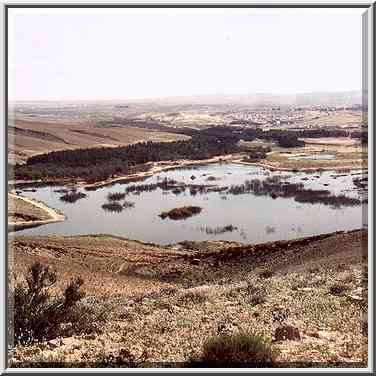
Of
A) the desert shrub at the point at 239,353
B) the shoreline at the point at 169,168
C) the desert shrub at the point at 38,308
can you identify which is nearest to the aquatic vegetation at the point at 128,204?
the shoreline at the point at 169,168

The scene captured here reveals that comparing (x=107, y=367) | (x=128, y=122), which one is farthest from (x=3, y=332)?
(x=128, y=122)

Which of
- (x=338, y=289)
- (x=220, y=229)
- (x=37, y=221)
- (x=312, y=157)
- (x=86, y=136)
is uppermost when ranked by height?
(x=86, y=136)

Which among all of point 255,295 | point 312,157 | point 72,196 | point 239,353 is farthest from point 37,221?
point 312,157

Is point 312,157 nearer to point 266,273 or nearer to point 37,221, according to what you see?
point 266,273

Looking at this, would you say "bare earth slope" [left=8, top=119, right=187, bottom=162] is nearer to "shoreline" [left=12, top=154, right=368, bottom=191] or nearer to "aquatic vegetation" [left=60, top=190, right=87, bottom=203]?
"shoreline" [left=12, top=154, right=368, bottom=191]

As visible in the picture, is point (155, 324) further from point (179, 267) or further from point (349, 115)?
point (349, 115)

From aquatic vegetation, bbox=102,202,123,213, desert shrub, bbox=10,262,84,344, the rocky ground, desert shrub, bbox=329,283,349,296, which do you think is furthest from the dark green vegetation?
desert shrub, bbox=329,283,349,296

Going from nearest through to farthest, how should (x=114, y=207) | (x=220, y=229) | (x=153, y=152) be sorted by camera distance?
(x=220, y=229)
(x=114, y=207)
(x=153, y=152)
